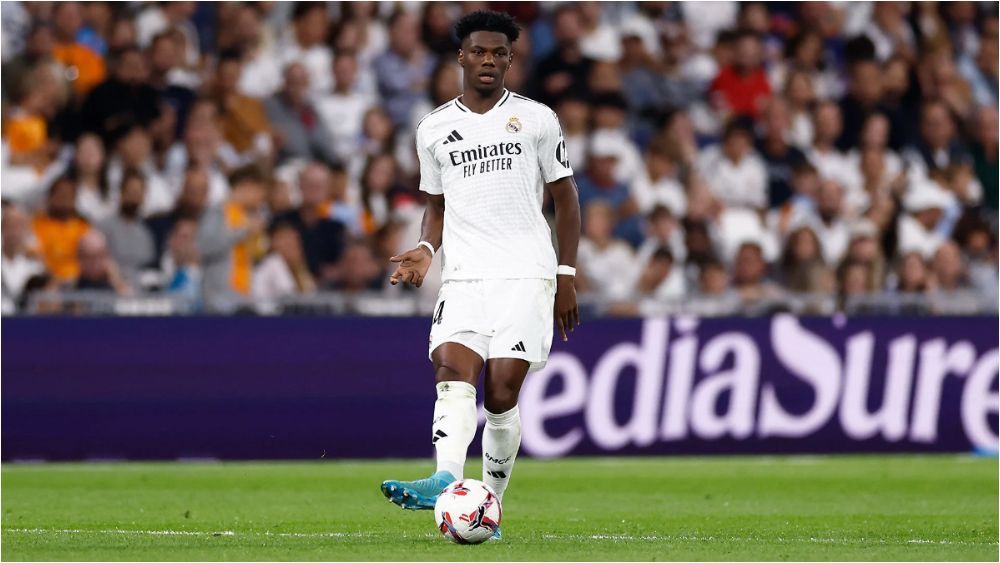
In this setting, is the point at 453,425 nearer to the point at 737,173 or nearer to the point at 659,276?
the point at 659,276

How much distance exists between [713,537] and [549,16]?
10698 millimetres

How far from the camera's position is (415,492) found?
7473mm

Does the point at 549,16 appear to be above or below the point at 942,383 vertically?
above

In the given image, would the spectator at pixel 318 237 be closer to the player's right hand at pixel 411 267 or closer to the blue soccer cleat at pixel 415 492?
the player's right hand at pixel 411 267

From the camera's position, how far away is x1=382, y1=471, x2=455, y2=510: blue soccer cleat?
7379 mm

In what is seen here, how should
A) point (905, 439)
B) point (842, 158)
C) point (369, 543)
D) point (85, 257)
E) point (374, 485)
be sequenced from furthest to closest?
point (842, 158) → point (905, 439) → point (85, 257) → point (374, 485) → point (369, 543)

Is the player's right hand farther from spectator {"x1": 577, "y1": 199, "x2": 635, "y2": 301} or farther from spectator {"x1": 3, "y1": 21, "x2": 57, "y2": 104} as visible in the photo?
spectator {"x1": 3, "y1": 21, "x2": 57, "y2": 104}

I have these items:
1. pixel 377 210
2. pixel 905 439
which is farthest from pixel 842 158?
pixel 377 210

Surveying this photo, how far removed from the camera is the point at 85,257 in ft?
46.2

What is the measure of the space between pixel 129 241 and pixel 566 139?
156 inches

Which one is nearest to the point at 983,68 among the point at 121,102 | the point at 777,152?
the point at 777,152

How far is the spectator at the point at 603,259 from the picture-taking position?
15.8 metres

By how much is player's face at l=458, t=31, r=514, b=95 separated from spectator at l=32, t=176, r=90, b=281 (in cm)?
696

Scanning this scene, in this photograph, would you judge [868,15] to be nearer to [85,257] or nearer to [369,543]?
[85,257]
